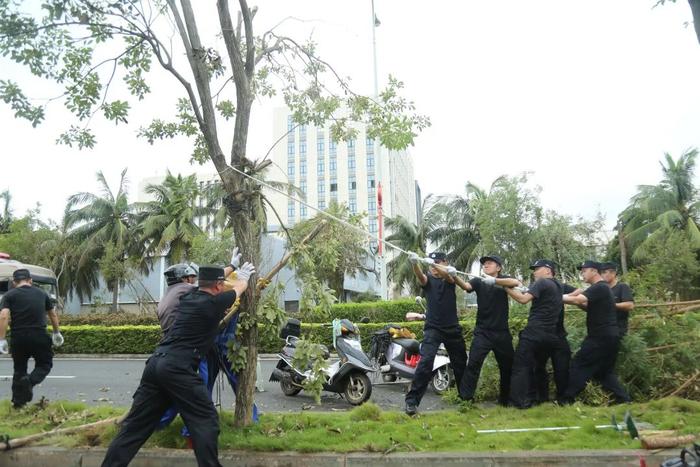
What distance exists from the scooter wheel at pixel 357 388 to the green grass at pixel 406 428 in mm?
2067

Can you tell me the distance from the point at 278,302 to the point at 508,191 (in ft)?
77.6

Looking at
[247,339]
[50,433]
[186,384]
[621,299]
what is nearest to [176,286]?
[247,339]

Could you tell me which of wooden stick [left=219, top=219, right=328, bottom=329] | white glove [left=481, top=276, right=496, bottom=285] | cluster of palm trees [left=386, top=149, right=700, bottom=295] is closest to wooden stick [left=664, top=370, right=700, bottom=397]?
white glove [left=481, top=276, right=496, bottom=285]

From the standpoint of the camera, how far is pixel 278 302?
5820mm

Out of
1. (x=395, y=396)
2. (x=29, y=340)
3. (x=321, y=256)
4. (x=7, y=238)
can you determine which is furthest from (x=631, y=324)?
(x=7, y=238)

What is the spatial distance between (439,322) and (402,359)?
2.97 meters

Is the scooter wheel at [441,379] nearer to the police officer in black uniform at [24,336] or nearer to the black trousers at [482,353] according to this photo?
the black trousers at [482,353]

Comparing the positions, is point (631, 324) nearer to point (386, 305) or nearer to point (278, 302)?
point (278, 302)

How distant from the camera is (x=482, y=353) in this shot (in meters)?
6.72

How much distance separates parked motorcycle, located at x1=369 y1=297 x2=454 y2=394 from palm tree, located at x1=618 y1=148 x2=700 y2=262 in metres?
28.0

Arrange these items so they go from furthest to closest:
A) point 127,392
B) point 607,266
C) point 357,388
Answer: point 127,392 → point 357,388 → point 607,266

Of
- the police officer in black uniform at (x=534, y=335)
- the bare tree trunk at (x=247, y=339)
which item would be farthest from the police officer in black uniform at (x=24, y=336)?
the police officer in black uniform at (x=534, y=335)

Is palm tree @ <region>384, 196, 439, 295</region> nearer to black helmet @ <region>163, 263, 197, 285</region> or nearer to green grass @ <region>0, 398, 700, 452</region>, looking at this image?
green grass @ <region>0, 398, 700, 452</region>

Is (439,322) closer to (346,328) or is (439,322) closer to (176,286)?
(346,328)
